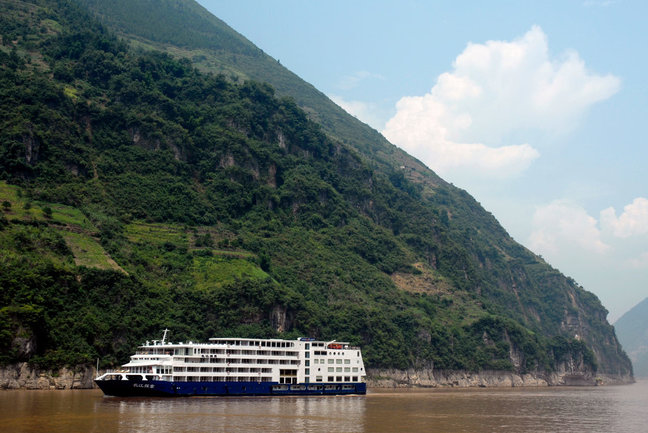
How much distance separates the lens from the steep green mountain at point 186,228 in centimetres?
9912

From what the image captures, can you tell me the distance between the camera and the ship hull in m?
79.0

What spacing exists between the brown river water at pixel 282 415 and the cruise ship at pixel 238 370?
1.75 meters

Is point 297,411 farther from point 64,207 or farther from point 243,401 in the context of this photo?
point 64,207

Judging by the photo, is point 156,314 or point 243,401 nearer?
point 243,401

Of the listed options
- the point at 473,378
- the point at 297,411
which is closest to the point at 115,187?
the point at 297,411

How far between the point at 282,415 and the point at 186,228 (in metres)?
74.6

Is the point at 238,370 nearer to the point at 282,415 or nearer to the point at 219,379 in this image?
the point at 219,379

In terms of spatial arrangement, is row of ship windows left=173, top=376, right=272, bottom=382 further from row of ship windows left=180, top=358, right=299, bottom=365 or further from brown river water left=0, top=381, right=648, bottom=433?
brown river water left=0, top=381, right=648, bottom=433

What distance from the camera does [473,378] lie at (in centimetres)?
16012

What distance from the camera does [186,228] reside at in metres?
136

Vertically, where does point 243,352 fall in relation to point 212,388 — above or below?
above

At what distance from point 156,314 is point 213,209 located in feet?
148

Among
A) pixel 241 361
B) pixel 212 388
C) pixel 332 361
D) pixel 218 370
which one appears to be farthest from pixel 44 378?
pixel 332 361

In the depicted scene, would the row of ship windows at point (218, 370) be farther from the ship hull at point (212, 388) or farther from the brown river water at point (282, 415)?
the brown river water at point (282, 415)
